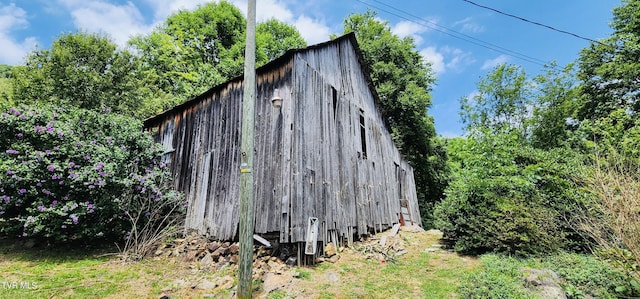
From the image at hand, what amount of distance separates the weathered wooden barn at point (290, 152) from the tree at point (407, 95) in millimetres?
9082

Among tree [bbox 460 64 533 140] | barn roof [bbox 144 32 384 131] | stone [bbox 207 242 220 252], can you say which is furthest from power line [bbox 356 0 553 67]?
tree [bbox 460 64 533 140]

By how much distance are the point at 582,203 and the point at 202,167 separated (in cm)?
1005

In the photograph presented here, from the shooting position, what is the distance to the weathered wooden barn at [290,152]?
6152mm

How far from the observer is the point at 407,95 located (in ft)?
60.1

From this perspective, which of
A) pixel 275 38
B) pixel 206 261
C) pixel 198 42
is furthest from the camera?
pixel 275 38

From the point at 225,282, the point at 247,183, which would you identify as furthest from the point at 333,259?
the point at 247,183

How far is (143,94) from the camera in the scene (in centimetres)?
1652

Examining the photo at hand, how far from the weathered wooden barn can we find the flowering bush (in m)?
1.51

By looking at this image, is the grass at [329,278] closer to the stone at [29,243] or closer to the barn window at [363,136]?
the stone at [29,243]

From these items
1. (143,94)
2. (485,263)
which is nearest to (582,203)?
(485,263)

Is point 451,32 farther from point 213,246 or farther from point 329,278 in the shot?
point 213,246

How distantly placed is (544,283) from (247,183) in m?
5.42

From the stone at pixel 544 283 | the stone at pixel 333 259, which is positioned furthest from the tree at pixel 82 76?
the stone at pixel 544 283

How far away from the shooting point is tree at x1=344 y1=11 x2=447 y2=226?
18.8m
